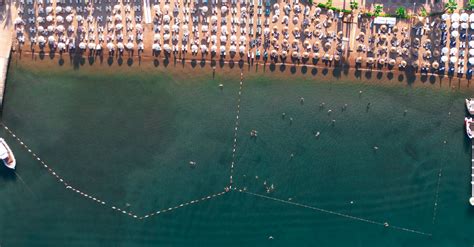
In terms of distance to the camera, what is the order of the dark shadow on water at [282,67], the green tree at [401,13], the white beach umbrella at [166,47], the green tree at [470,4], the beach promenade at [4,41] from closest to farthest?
1. the beach promenade at [4,41]
2. the green tree at [470,4]
3. the green tree at [401,13]
4. the white beach umbrella at [166,47]
5. the dark shadow on water at [282,67]

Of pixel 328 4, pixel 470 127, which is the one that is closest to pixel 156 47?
pixel 328 4

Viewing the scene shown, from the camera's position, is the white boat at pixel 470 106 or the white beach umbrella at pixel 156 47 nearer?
the white beach umbrella at pixel 156 47

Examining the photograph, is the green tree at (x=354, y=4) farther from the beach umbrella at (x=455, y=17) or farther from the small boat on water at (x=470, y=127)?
the small boat on water at (x=470, y=127)

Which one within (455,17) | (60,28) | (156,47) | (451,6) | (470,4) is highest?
(470,4)

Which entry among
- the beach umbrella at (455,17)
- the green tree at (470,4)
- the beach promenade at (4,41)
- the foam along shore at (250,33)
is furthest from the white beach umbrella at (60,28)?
the green tree at (470,4)

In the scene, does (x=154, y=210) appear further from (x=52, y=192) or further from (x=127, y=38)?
(x=127, y=38)

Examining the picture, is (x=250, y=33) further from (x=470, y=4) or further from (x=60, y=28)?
(x=470, y=4)
